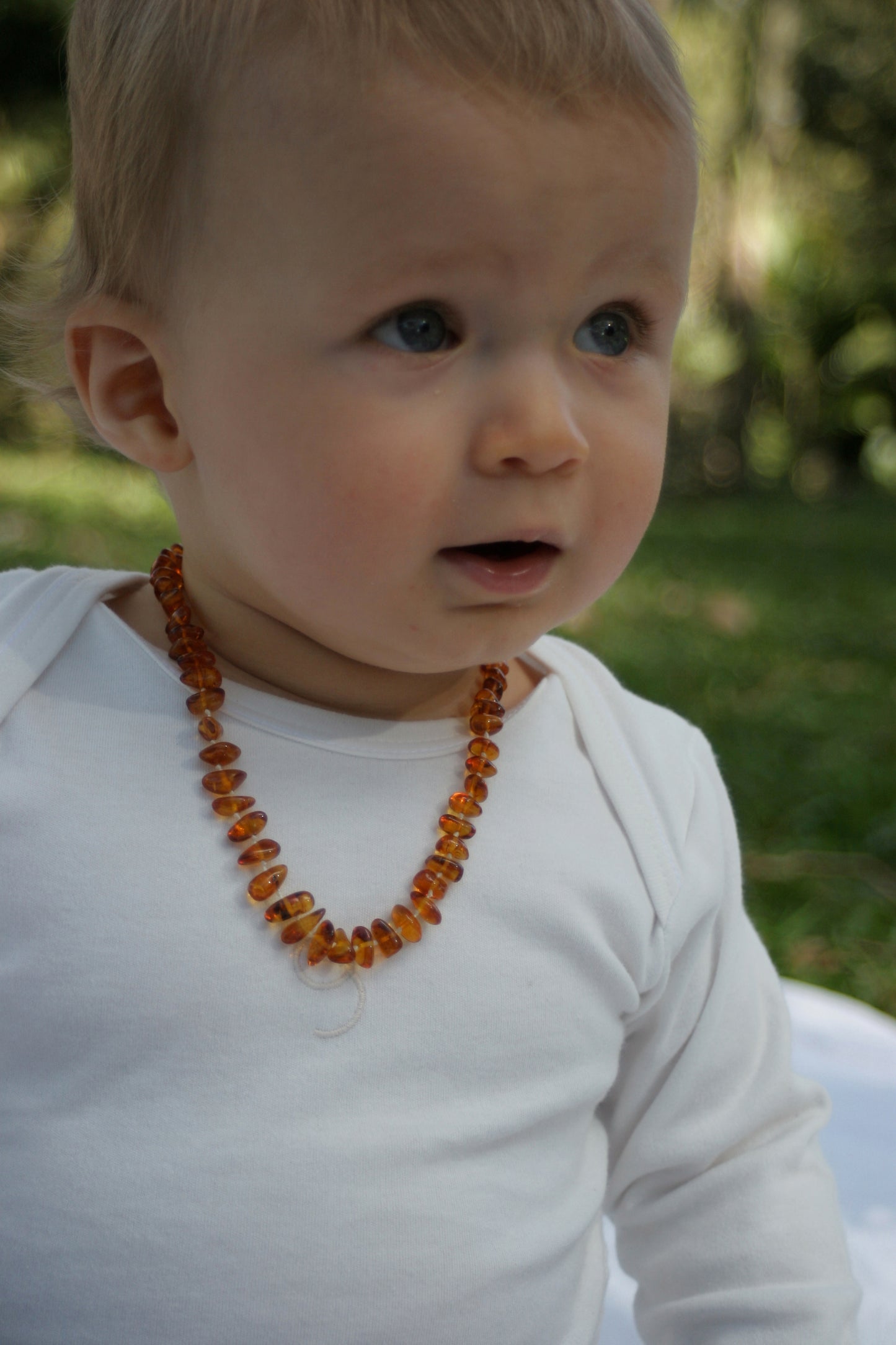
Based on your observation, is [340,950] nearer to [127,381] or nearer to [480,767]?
[480,767]

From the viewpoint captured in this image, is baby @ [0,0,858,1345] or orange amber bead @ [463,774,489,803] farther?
orange amber bead @ [463,774,489,803]

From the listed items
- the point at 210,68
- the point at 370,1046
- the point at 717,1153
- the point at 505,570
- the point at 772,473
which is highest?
the point at 210,68

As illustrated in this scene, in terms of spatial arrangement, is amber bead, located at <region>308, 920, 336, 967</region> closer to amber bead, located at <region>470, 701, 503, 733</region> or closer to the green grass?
amber bead, located at <region>470, 701, 503, 733</region>

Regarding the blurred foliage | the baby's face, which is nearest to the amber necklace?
the baby's face

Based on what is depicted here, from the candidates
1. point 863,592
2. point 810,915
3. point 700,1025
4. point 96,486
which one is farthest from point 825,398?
point 700,1025

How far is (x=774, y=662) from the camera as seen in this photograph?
3934 millimetres

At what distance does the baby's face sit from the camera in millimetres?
865

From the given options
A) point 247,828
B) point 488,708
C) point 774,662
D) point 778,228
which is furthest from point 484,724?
point 778,228

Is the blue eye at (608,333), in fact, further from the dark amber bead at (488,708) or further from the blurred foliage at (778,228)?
the blurred foliage at (778,228)

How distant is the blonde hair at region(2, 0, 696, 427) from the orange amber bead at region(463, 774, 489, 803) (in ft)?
1.46

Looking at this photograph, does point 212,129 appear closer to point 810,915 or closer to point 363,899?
point 363,899

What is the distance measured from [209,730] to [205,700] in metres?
0.03

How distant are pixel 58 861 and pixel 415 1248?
395 millimetres

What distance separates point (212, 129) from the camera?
0.92 m
